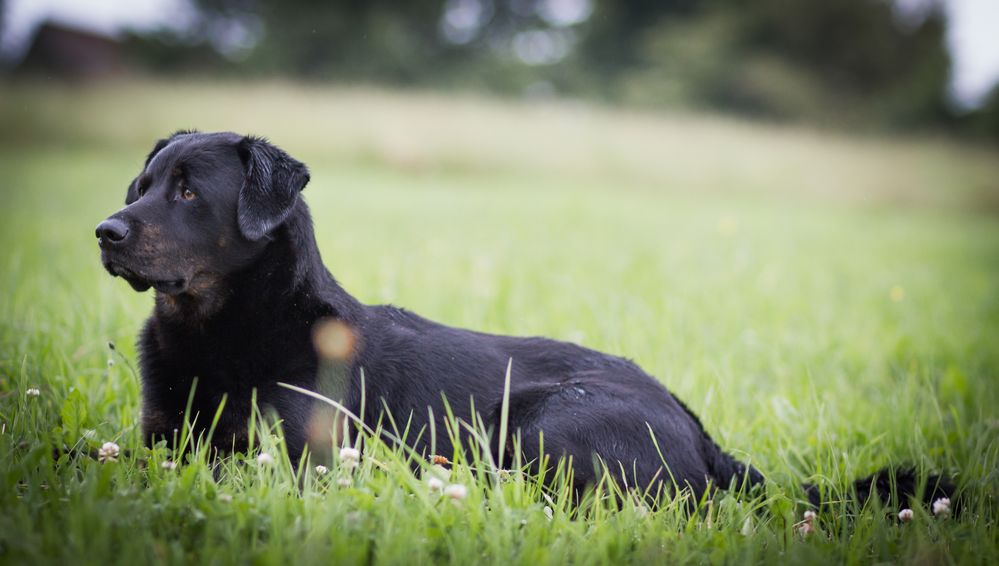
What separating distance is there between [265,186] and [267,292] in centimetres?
38

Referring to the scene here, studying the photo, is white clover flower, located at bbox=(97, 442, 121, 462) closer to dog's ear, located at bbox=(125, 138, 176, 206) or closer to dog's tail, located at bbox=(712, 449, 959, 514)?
dog's ear, located at bbox=(125, 138, 176, 206)

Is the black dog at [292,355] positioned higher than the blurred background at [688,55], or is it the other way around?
the blurred background at [688,55]

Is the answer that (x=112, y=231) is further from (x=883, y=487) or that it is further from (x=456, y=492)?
(x=883, y=487)

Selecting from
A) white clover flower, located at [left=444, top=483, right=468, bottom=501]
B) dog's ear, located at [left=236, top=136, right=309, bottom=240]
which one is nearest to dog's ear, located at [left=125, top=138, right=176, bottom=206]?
dog's ear, located at [left=236, top=136, right=309, bottom=240]

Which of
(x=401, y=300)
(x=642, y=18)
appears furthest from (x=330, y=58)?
(x=401, y=300)

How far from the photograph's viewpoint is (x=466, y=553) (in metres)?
1.75

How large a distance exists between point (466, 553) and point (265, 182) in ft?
4.93

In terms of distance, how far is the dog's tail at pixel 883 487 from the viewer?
235 cm

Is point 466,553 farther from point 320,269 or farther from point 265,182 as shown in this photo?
point 265,182

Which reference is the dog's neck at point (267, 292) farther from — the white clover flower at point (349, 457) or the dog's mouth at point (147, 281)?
the white clover flower at point (349, 457)

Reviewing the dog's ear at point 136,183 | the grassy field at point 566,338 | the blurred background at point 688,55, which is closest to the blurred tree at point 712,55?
the blurred background at point 688,55

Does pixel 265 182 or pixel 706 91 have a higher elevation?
pixel 706 91


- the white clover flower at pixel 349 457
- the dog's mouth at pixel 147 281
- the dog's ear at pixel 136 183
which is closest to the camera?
the white clover flower at pixel 349 457

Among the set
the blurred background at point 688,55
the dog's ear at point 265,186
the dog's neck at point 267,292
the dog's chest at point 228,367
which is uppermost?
the blurred background at point 688,55
